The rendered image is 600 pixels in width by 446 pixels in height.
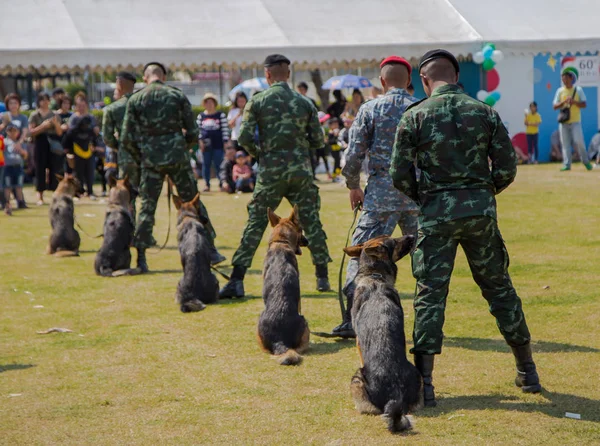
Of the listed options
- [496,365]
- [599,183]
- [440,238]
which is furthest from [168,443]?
[599,183]

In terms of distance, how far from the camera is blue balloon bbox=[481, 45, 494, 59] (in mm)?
21600

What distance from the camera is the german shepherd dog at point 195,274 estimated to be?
8742mm

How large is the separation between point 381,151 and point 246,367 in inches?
77.6

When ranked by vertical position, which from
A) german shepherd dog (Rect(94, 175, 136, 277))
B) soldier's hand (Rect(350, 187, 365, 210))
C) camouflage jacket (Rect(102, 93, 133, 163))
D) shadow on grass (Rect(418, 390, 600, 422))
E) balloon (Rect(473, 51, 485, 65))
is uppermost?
balloon (Rect(473, 51, 485, 65))

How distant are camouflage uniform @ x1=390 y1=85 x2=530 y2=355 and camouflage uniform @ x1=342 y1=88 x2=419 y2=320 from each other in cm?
137

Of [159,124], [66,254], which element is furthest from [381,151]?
[66,254]

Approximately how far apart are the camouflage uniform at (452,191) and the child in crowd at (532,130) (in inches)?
788

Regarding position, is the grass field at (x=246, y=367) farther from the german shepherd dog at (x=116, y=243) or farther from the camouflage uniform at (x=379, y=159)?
the camouflage uniform at (x=379, y=159)

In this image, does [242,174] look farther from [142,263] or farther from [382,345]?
[382,345]

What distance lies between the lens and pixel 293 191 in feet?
29.3

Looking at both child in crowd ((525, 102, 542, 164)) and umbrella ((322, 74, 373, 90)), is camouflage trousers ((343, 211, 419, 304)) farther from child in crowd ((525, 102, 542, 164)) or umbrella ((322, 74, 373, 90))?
child in crowd ((525, 102, 542, 164))

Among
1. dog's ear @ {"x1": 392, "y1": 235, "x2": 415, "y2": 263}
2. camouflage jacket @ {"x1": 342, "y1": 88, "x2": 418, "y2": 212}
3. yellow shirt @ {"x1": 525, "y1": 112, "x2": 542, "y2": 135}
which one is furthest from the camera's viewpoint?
yellow shirt @ {"x1": 525, "y1": 112, "x2": 542, "y2": 135}

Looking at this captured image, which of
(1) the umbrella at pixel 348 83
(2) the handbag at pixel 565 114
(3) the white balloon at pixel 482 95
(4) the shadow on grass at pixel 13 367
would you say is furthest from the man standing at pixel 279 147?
(3) the white balloon at pixel 482 95

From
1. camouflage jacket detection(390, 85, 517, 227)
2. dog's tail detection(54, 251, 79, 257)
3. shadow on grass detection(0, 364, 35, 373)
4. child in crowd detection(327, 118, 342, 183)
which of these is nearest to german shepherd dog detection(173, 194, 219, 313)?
shadow on grass detection(0, 364, 35, 373)
